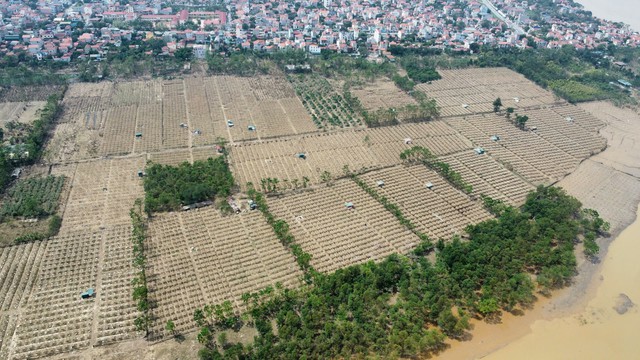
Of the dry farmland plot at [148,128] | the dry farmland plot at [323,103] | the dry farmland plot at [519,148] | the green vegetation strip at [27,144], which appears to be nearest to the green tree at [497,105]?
the dry farmland plot at [519,148]

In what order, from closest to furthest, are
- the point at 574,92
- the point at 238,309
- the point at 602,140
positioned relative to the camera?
the point at 238,309 < the point at 602,140 < the point at 574,92

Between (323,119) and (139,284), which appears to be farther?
(323,119)

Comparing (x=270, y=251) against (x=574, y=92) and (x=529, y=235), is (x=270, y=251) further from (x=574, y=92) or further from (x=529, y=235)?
(x=574, y=92)

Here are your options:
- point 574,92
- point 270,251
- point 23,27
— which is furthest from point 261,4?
point 270,251

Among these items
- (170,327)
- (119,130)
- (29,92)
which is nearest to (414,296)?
(170,327)

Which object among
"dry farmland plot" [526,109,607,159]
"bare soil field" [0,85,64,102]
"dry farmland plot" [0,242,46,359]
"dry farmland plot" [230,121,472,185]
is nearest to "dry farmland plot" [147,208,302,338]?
"dry farmland plot" [230,121,472,185]

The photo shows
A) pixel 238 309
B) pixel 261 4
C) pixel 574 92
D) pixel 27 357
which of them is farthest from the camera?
pixel 261 4
